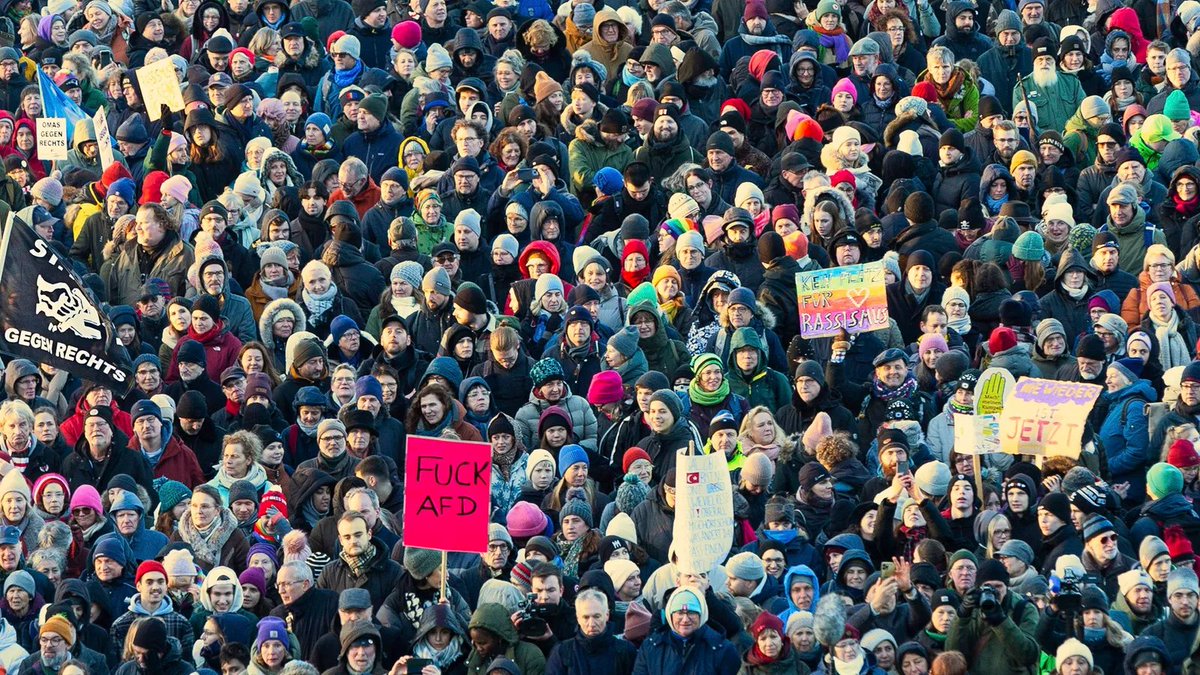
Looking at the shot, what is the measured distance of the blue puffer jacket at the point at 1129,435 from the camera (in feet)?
69.9

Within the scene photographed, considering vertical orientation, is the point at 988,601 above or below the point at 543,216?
below

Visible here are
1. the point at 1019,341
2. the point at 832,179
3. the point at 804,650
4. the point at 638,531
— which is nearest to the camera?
the point at 804,650

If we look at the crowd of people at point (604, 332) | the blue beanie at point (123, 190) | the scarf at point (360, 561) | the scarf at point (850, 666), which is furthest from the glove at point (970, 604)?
the blue beanie at point (123, 190)

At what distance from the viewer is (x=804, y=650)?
18.9 m

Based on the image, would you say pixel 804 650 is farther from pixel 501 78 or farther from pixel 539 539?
pixel 501 78

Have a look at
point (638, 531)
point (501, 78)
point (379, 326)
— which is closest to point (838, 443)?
point (638, 531)

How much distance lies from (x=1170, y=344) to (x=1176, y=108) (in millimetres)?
3827

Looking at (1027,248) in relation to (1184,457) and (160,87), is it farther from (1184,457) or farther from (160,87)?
(160,87)

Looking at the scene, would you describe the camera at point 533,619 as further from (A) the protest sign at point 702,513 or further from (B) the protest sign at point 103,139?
(B) the protest sign at point 103,139

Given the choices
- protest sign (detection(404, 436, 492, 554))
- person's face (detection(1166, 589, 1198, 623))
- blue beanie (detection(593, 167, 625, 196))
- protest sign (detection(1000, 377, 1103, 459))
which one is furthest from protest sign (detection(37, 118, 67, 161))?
person's face (detection(1166, 589, 1198, 623))

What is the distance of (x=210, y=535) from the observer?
A: 20484 mm

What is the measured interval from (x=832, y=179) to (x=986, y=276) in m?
1.97

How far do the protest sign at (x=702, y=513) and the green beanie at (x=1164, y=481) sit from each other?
267 cm

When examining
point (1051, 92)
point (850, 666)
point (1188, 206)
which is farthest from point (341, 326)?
point (1051, 92)
